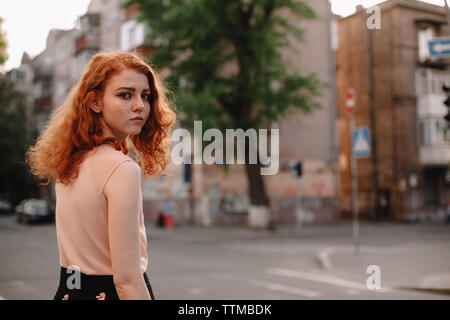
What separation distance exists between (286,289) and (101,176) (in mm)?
7415

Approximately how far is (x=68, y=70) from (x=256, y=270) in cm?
3770

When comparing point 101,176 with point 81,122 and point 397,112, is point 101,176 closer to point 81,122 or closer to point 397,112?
point 81,122

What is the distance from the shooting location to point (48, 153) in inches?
69.0

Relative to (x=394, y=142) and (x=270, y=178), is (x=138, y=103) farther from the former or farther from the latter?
(x=394, y=142)

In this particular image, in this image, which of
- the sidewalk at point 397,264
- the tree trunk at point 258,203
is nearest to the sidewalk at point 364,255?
the sidewalk at point 397,264

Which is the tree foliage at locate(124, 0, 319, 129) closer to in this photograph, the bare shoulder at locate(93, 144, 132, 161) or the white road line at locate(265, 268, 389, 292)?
the white road line at locate(265, 268, 389, 292)

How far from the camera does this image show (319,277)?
405 inches

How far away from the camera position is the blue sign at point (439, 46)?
707cm

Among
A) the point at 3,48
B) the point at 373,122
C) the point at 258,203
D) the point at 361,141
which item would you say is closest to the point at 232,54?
the point at 258,203

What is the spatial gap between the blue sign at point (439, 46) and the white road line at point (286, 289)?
12.4 feet

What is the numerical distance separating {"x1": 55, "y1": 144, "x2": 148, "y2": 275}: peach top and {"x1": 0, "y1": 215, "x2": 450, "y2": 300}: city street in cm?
564

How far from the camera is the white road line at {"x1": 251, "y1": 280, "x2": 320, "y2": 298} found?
800 centimetres

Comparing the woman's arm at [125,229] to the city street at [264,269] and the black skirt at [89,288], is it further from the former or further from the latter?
the city street at [264,269]

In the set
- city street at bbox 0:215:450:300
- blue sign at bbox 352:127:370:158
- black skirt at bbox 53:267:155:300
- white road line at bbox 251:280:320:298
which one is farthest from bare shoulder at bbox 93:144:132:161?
blue sign at bbox 352:127:370:158
